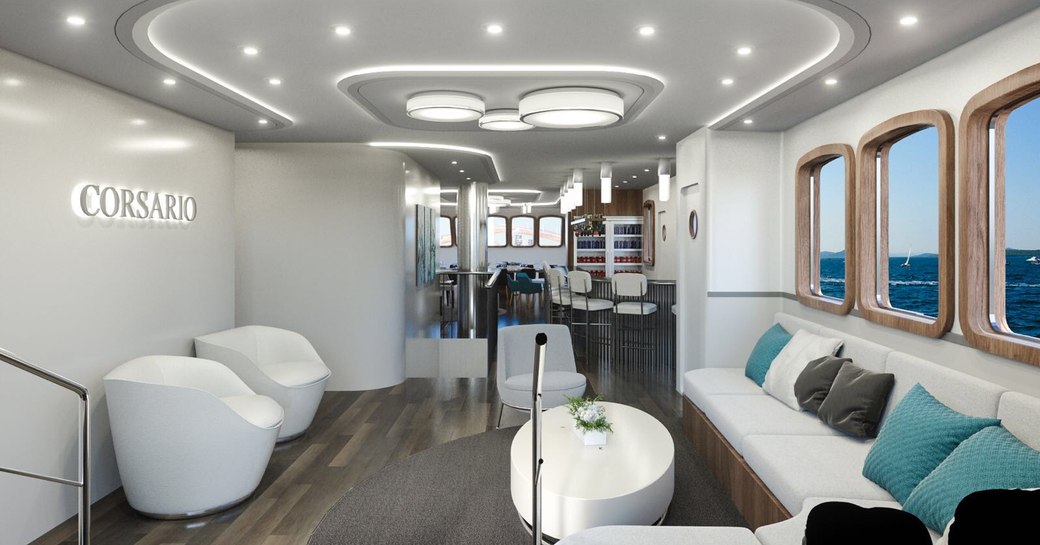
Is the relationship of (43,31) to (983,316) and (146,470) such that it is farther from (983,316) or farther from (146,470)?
(983,316)

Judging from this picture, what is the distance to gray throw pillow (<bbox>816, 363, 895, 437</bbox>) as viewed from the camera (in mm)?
3672

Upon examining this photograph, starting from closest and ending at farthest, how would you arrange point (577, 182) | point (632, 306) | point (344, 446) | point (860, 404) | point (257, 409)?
point (860, 404) → point (257, 409) → point (344, 446) → point (632, 306) → point (577, 182)

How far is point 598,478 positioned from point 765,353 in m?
2.44

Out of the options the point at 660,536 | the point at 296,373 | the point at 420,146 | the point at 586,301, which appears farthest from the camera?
the point at 586,301

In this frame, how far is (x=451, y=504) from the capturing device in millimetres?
3926

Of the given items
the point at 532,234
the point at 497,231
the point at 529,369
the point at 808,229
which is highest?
the point at 497,231

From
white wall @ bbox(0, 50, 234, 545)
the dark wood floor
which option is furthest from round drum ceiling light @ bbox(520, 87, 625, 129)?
white wall @ bbox(0, 50, 234, 545)

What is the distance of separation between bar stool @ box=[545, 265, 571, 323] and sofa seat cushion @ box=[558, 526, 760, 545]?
22.8 ft

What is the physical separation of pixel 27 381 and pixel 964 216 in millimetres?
5201

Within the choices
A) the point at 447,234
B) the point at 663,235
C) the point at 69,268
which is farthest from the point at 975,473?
the point at 447,234

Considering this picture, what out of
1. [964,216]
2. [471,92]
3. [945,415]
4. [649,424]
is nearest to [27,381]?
[471,92]

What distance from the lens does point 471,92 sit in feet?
15.9

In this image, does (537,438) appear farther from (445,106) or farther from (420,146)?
(420,146)

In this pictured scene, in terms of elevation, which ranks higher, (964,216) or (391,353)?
(964,216)
